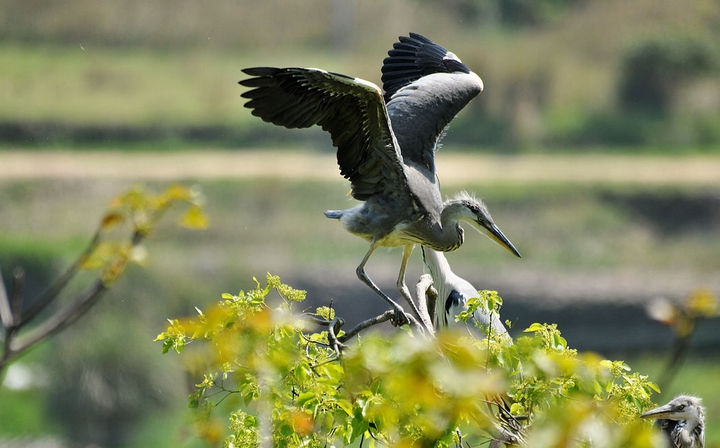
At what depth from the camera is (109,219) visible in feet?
9.34

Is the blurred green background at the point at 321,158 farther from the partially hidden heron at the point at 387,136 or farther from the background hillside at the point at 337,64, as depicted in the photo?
the partially hidden heron at the point at 387,136

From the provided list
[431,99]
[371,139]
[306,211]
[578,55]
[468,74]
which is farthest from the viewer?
[578,55]

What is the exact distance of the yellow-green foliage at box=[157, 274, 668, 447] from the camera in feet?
7.79

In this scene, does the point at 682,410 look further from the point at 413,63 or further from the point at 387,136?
the point at 413,63

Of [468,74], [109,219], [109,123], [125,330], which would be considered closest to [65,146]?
[109,123]

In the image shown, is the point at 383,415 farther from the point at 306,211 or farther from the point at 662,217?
the point at 662,217

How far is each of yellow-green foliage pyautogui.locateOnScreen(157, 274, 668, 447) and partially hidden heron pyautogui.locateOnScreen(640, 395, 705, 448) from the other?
84 cm

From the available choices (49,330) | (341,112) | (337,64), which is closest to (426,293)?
(341,112)

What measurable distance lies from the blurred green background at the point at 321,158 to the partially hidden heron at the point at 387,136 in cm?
614

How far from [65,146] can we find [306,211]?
11.3 ft

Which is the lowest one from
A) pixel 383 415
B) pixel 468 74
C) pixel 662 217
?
pixel 662 217

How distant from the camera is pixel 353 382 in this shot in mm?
2545

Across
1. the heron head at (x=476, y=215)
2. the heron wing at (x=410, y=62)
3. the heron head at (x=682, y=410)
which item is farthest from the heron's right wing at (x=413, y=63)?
the heron head at (x=682, y=410)

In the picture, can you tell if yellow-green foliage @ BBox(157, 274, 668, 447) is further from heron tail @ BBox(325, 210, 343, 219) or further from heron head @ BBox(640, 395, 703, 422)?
heron tail @ BBox(325, 210, 343, 219)
